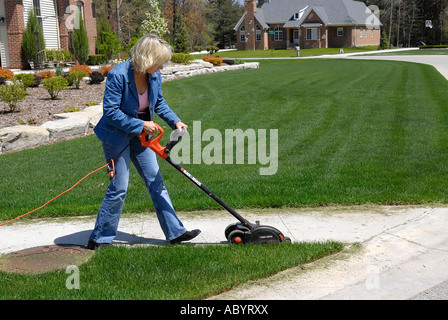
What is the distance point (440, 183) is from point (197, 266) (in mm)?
3734

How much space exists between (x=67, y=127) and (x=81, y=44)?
18.3 meters

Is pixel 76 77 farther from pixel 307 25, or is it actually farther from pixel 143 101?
pixel 307 25

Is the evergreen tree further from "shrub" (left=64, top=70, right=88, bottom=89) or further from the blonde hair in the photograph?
the blonde hair

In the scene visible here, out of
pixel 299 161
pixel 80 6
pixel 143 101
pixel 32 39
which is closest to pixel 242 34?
pixel 80 6

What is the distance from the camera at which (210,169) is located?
7.87 m

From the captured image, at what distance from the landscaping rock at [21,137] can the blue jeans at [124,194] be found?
655 cm

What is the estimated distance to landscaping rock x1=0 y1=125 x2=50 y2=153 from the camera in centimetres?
1056

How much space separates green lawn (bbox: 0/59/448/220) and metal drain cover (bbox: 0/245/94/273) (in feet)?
3.98

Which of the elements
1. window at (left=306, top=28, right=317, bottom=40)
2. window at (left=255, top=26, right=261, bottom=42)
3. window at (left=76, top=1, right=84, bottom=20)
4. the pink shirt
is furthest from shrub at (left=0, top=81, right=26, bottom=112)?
window at (left=255, top=26, right=261, bottom=42)

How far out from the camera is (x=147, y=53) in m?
4.46

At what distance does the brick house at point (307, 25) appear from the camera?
62.9 metres

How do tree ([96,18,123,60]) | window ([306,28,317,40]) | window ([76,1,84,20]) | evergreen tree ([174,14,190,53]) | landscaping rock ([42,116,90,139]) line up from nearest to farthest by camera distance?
landscaping rock ([42,116,90,139]) < tree ([96,18,123,60]) < window ([76,1,84,20]) < evergreen tree ([174,14,190,53]) < window ([306,28,317,40])
